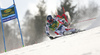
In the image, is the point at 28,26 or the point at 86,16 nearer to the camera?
the point at 28,26

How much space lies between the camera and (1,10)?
9766mm

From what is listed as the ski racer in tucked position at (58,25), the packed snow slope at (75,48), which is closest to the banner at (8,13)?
the ski racer in tucked position at (58,25)

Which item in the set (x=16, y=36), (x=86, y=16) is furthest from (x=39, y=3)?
(x=16, y=36)

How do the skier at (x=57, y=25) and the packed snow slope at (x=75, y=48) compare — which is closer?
the packed snow slope at (x=75, y=48)

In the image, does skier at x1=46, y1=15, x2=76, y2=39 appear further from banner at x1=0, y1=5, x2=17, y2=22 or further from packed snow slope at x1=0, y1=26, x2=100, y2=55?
packed snow slope at x1=0, y1=26, x2=100, y2=55

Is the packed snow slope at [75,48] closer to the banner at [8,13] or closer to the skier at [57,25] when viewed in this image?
the skier at [57,25]

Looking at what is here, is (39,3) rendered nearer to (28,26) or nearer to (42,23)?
(42,23)

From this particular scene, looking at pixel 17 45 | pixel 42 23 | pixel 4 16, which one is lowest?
A: pixel 17 45

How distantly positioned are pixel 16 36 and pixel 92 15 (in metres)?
16.8

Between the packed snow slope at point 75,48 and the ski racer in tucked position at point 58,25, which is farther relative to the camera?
the ski racer in tucked position at point 58,25

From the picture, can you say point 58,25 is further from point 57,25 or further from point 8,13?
point 8,13

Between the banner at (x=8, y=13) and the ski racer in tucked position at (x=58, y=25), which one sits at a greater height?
the banner at (x=8, y=13)

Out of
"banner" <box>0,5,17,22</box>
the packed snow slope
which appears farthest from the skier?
the packed snow slope

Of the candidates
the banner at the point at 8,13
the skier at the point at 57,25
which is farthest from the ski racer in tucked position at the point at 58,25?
the banner at the point at 8,13
